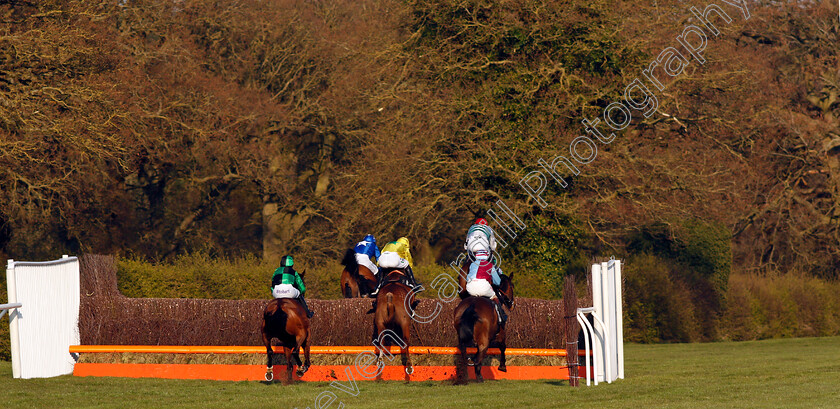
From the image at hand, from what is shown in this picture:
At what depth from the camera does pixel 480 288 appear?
11695 mm

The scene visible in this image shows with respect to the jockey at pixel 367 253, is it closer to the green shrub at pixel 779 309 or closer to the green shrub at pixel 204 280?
the green shrub at pixel 204 280

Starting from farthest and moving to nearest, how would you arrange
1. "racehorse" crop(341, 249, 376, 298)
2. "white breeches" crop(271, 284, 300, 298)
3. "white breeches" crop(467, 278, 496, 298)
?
"racehorse" crop(341, 249, 376, 298)
"white breeches" crop(271, 284, 300, 298)
"white breeches" crop(467, 278, 496, 298)

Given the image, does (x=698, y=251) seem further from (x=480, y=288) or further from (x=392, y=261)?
(x=480, y=288)

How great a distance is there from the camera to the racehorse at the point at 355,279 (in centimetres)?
1584

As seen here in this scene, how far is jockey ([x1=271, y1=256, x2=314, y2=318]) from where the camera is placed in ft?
38.8

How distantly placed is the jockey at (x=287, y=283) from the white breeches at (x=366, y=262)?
3.82 meters

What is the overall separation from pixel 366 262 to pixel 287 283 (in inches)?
161

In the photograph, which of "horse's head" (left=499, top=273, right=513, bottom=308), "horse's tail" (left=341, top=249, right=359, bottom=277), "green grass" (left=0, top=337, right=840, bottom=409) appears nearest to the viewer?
"green grass" (left=0, top=337, right=840, bottom=409)

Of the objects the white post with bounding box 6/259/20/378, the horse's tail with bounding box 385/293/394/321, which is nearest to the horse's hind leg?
the horse's tail with bounding box 385/293/394/321

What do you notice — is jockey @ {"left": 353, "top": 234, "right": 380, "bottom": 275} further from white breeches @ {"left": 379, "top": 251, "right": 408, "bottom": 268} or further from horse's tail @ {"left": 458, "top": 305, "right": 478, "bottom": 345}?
horse's tail @ {"left": 458, "top": 305, "right": 478, "bottom": 345}

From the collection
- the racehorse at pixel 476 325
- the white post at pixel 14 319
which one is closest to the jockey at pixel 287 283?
the racehorse at pixel 476 325

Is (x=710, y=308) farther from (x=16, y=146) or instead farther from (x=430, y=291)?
(x=16, y=146)

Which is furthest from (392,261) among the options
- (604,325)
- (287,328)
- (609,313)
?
(604,325)

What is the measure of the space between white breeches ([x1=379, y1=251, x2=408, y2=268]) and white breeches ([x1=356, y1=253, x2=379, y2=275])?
209cm
